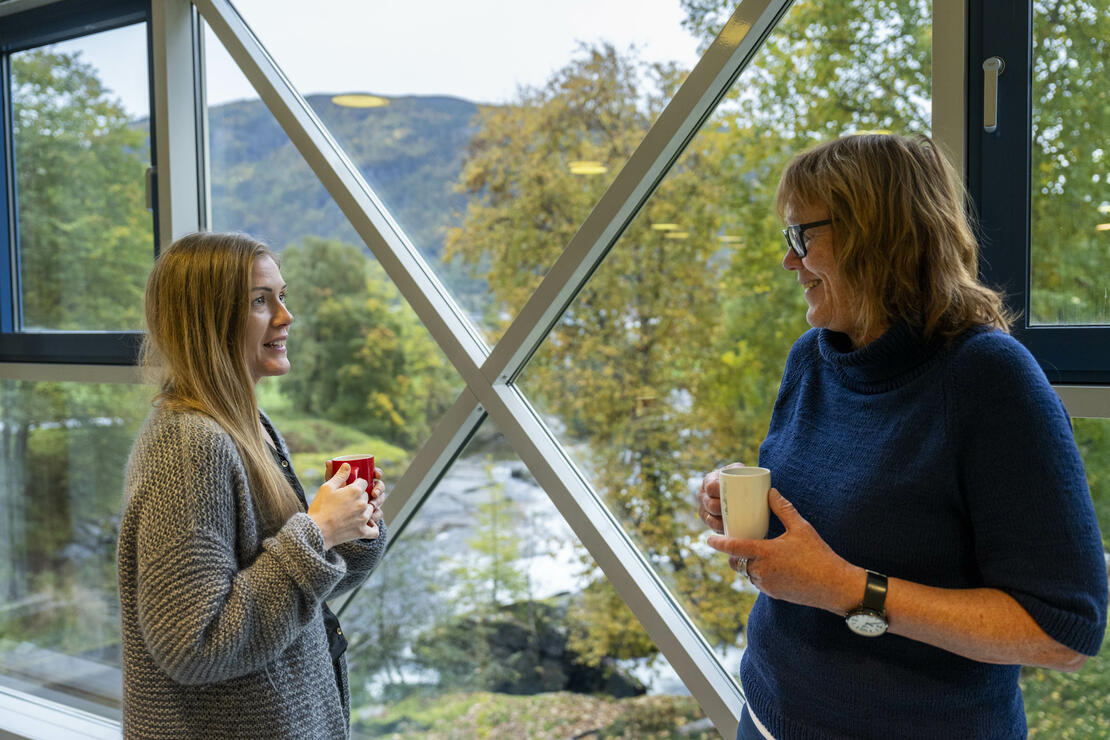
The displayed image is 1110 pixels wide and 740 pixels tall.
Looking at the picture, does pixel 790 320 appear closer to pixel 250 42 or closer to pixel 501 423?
pixel 501 423

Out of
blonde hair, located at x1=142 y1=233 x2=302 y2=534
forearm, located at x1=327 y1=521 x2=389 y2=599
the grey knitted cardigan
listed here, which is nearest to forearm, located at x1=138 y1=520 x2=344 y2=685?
the grey knitted cardigan

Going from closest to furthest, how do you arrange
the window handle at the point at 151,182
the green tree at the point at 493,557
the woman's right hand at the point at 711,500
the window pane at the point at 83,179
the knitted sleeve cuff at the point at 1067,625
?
the knitted sleeve cuff at the point at 1067,625 → the woman's right hand at the point at 711,500 → the green tree at the point at 493,557 → the window handle at the point at 151,182 → the window pane at the point at 83,179

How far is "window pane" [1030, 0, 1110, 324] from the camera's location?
4.79ft

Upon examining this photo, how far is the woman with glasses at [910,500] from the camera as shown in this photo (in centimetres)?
100

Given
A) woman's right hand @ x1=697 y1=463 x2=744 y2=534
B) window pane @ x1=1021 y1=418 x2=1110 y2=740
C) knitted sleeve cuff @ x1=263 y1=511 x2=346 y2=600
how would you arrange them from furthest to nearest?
1. window pane @ x1=1021 y1=418 x2=1110 y2=740
2. woman's right hand @ x1=697 y1=463 x2=744 y2=534
3. knitted sleeve cuff @ x1=263 y1=511 x2=346 y2=600

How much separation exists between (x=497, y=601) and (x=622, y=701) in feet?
1.45

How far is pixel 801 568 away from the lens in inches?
42.8

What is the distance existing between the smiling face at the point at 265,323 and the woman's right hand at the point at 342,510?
0.29 metres

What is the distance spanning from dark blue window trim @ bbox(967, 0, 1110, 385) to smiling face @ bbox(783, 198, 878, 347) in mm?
426

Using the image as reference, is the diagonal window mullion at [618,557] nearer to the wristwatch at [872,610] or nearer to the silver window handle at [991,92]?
the wristwatch at [872,610]

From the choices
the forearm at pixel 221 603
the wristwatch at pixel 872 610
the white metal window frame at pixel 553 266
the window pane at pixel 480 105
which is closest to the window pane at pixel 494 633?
the white metal window frame at pixel 553 266

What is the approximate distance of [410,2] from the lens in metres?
2.32

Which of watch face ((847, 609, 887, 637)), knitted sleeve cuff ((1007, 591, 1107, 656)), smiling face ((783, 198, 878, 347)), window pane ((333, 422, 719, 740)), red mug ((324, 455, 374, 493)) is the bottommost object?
window pane ((333, 422, 719, 740))

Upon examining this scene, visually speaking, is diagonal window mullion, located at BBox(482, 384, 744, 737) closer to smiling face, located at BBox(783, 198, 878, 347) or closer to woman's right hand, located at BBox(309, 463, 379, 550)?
woman's right hand, located at BBox(309, 463, 379, 550)
